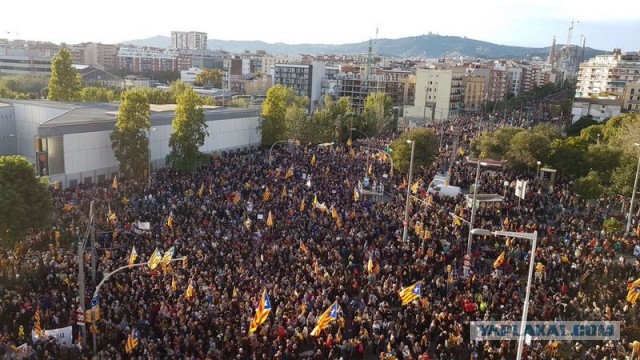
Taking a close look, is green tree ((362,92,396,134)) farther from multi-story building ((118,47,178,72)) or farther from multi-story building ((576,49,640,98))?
multi-story building ((118,47,178,72))

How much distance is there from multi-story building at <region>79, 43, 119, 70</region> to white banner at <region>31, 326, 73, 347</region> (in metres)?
170

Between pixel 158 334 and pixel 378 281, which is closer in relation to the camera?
pixel 158 334

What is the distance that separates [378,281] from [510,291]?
495cm

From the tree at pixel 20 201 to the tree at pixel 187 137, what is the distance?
49.4 feet

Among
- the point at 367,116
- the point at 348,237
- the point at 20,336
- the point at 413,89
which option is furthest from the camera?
the point at 413,89

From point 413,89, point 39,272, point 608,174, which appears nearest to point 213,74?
point 413,89

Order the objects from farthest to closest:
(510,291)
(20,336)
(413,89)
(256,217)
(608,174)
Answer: (413,89)
(608,174)
(256,217)
(510,291)
(20,336)

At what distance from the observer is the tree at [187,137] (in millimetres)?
39031

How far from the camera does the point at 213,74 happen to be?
138500 millimetres

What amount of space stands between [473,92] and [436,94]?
24252 millimetres

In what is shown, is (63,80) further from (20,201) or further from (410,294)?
(410,294)

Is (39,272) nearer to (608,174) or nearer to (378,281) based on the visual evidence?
(378,281)

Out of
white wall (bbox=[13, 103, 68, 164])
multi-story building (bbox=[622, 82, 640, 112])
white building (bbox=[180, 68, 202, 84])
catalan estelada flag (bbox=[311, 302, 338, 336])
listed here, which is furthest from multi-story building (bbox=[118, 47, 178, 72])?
catalan estelada flag (bbox=[311, 302, 338, 336])

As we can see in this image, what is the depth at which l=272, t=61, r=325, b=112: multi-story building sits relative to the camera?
382ft
